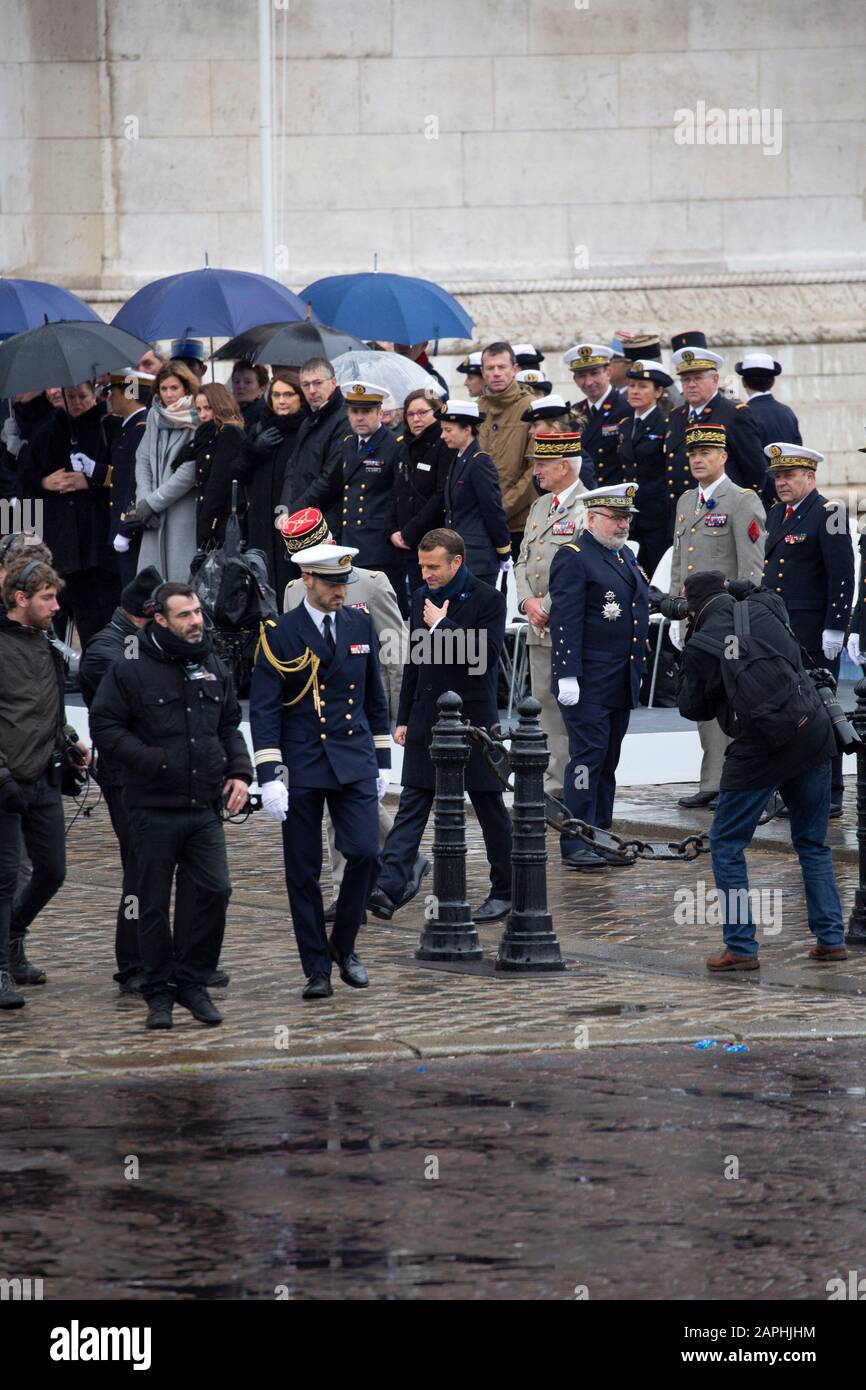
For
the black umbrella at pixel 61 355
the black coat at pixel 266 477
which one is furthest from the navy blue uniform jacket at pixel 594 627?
the black umbrella at pixel 61 355

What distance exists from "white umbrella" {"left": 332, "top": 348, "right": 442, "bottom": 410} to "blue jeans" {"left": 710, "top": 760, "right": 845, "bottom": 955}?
272 inches

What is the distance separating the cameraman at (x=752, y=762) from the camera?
35.3 feet

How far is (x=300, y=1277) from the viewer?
6.60 metres

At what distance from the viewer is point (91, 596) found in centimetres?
1794

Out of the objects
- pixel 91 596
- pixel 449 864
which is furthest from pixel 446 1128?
pixel 91 596

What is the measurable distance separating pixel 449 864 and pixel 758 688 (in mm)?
1536

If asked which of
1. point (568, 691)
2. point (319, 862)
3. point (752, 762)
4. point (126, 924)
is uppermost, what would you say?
point (752, 762)

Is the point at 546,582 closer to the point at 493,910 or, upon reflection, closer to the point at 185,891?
the point at 493,910

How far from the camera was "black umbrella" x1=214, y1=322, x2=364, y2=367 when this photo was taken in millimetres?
17016

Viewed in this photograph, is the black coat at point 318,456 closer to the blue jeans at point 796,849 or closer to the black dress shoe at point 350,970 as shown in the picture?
the blue jeans at point 796,849

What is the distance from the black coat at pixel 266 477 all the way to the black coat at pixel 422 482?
33.3 inches

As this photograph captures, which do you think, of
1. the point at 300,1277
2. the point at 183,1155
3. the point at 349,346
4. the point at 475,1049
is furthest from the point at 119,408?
the point at 300,1277

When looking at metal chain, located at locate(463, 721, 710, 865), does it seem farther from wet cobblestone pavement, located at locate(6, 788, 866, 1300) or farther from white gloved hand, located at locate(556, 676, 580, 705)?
white gloved hand, located at locate(556, 676, 580, 705)
